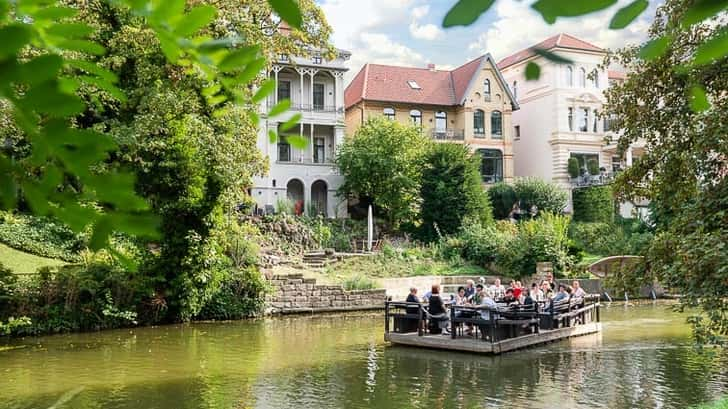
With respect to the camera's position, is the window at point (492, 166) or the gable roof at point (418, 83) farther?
the window at point (492, 166)

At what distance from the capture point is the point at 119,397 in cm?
Answer: 1153

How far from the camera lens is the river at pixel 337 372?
11195mm

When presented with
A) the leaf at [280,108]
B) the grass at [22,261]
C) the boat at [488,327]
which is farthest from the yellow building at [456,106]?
the leaf at [280,108]

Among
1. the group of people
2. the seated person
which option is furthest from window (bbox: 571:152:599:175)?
the seated person

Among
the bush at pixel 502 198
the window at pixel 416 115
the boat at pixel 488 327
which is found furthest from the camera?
the window at pixel 416 115

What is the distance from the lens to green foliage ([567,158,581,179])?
49250 mm

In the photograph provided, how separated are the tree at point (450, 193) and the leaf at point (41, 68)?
37.0 m

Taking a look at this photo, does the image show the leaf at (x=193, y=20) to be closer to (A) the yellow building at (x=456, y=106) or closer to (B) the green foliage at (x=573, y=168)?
(A) the yellow building at (x=456, y=106)

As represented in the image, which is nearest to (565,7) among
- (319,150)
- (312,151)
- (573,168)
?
(312,151)

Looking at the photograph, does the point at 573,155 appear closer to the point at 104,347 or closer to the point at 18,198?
the point at 104,347

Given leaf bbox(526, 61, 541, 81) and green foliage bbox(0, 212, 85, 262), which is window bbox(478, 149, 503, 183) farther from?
leaf bbox(526, 61, 541, 81)

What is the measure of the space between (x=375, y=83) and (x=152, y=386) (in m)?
38.0

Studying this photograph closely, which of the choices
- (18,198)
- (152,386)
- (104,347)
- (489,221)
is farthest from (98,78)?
(489,221)

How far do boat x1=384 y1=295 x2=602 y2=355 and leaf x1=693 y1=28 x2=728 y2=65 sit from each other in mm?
14245
